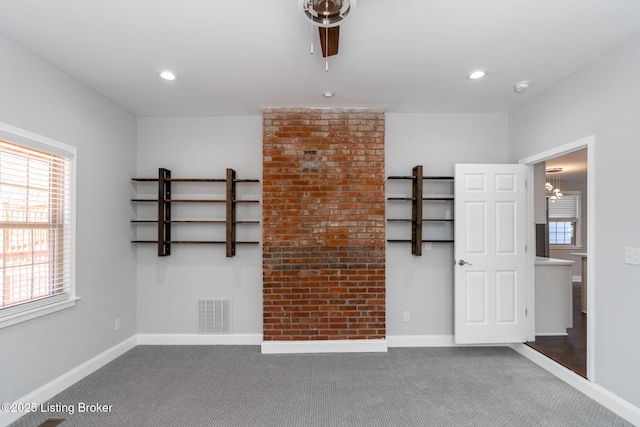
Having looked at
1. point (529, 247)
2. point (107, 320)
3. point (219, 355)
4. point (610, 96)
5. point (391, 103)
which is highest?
point (391, 103)

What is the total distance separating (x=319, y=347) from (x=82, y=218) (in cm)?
268

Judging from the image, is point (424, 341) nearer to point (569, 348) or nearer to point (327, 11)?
point (569, 348)

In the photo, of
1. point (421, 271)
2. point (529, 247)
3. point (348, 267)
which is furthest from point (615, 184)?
point (348, 267)

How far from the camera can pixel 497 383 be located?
8.91 feet

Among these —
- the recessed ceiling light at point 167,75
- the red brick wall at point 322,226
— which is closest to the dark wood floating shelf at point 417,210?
the red brick wall at point 322,226

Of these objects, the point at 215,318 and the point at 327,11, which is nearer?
the point at 327,11

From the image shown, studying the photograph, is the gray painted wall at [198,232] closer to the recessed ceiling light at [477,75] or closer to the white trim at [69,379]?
the white trim at [69,379]

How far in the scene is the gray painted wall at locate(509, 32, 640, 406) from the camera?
7.12 feet

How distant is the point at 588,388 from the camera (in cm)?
250

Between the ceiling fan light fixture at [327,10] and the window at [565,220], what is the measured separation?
8357mm

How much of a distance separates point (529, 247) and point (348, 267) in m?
1.99

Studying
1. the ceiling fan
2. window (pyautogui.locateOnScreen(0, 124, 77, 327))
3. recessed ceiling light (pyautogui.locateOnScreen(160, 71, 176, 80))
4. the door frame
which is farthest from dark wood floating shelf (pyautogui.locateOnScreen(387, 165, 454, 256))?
window (pyautogui.locateOnScreen(0, 124, 77, 327))

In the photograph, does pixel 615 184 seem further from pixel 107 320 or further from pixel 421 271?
pixel 107 320

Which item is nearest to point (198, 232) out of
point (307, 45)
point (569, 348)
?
point (307, 45)
